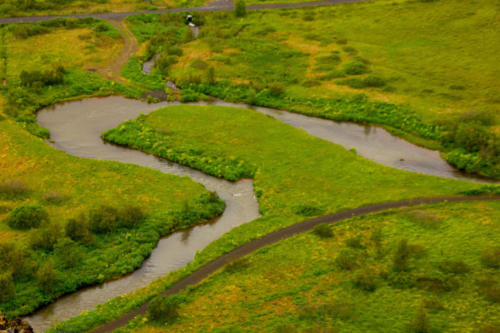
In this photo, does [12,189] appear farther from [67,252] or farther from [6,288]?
[6,288]

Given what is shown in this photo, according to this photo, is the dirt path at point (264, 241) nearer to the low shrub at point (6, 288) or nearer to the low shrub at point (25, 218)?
the low shrub at point (6, 288)

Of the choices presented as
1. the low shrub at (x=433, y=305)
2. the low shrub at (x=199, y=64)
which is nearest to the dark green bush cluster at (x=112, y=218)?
the low shrub at (x=433, y=305)

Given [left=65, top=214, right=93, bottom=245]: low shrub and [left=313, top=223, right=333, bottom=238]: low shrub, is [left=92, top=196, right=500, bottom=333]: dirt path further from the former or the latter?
[left=65, top=214, right=93, bottom=245]: low shrub

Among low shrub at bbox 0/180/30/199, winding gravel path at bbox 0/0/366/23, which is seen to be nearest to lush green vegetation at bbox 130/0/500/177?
winding gravel path at bbox 0/0/366/23

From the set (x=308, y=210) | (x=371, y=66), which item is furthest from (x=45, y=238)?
(x=371, y=66)

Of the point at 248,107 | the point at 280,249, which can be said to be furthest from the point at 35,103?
the point at 280,249

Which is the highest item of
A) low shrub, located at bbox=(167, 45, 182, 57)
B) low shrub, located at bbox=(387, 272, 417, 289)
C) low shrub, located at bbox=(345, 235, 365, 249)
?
low shrub, located at bbox=(167, 45, 182, 57)

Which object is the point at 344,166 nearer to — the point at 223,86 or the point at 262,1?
the point at 223,86
